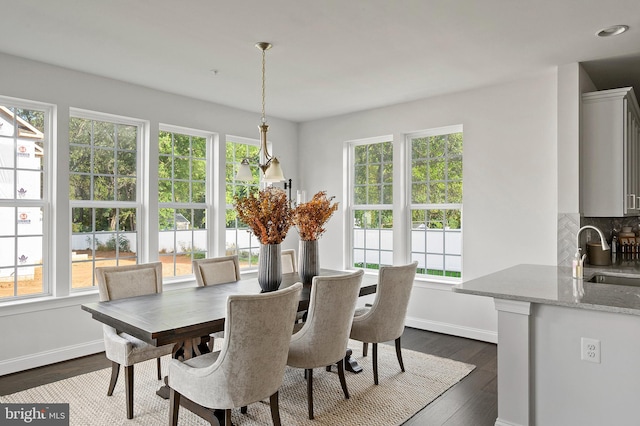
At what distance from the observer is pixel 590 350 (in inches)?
89.6

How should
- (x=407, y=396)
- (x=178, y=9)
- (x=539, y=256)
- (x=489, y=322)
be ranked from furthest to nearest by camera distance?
(x=489, y=322), (x=539, y=256), (x=407, y=396), (x=178, y=9)

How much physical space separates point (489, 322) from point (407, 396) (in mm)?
1774

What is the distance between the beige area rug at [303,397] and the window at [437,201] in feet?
4.83

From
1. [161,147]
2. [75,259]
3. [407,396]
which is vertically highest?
[161,147]

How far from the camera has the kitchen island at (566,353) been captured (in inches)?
85.8

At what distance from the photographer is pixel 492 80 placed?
4301mm

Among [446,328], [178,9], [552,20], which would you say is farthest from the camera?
[446,328]

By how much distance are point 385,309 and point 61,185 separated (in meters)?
3.18

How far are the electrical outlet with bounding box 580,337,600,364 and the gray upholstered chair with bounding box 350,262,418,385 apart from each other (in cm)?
131

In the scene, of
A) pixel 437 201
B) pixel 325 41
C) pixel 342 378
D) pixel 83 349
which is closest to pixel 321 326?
pixel 342 378

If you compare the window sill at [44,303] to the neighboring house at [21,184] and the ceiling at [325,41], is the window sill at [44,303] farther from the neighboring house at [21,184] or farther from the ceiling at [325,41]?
the ceiling at [325,41]

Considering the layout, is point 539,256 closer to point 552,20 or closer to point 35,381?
point 552,20

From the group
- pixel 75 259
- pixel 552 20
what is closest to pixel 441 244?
pixel 552 20

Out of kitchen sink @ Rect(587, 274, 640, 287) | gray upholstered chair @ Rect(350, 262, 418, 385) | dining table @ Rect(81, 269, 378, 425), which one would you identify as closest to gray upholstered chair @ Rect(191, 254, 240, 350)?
dining table @ Rect(81, 269, 378, 425)
